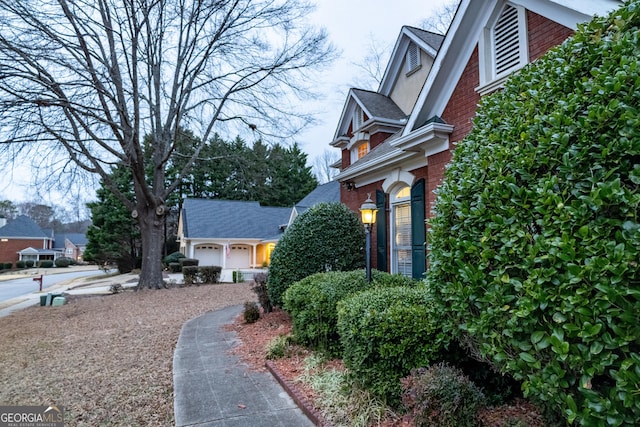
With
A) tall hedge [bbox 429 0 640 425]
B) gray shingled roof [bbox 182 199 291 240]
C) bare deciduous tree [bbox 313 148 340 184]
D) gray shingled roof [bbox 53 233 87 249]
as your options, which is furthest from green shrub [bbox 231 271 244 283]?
gray shingled roof [bbox 53 233 87 249]

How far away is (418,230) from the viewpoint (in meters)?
7.09

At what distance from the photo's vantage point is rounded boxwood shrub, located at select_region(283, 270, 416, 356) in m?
5.19

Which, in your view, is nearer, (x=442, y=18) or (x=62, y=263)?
(x=442, y=18)

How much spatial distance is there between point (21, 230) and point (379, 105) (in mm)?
57983

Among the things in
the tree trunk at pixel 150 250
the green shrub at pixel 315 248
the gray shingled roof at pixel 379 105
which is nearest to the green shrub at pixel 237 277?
the tree trunk at pixel 150 250

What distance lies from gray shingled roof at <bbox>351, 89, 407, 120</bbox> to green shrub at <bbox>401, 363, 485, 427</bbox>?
810cm

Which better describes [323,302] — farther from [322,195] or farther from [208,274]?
[322,195]

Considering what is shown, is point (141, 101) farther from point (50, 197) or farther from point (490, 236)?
point (490, 236)

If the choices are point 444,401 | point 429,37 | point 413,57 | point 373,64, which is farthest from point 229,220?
point 444,401

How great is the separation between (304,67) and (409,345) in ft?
45.1

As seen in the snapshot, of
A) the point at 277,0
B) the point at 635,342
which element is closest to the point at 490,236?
the point at 635,342

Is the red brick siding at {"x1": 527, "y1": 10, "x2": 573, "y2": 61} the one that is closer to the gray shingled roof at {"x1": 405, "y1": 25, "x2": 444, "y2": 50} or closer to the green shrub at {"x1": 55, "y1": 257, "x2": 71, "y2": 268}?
the gray shingled roof at {"x1": 405, "y1": 25, "x2": 444, "y2": 50}

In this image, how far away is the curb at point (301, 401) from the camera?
11.4 feet

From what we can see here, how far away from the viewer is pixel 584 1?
177 inches
